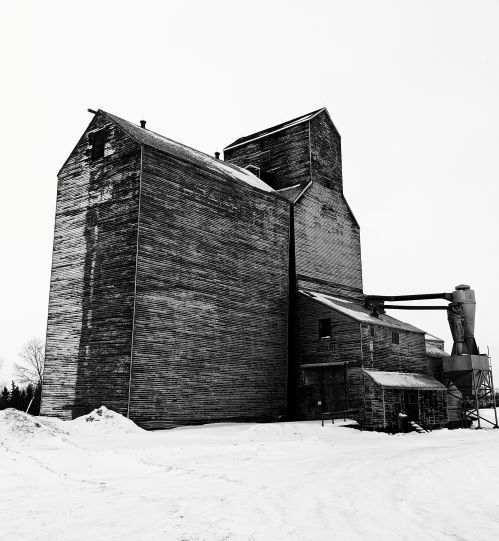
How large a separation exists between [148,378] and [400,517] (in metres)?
18.6

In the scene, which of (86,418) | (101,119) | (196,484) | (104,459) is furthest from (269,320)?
(196,484)

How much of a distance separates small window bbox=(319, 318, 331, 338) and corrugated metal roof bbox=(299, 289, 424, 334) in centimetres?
91

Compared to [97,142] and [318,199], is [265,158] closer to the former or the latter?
[318,199]

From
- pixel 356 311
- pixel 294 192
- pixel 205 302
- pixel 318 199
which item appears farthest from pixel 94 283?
pixel 318 199

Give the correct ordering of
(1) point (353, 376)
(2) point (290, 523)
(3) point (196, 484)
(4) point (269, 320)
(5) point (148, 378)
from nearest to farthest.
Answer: (2) point (290, 523), (3) point (196, 484), (5) point (148, 378), (1) point (353, 376), (4) point (269, 320)

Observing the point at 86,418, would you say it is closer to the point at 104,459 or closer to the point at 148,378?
the point at 148,378

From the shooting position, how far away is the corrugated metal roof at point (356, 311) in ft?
104

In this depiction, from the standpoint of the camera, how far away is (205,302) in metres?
28.8

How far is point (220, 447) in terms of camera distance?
1861cm

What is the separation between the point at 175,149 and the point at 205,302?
8.81 metres

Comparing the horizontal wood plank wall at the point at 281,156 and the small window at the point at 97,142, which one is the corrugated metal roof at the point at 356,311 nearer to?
the horizontal wood plank wall at the point at 281,156

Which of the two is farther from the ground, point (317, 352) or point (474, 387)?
point (317, 352)

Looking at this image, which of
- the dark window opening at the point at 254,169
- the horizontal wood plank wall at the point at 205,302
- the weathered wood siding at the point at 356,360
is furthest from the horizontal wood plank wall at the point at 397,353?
the dark window opening at the point at 254,169

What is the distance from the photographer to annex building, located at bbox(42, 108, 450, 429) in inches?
1041
